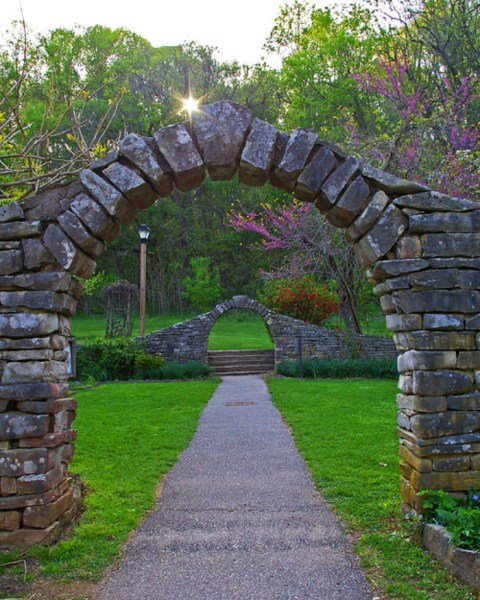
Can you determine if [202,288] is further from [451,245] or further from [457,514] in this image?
[457,514]

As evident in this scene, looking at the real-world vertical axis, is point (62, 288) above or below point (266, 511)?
above

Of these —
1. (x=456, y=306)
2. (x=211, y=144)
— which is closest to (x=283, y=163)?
(x=211, y=144)

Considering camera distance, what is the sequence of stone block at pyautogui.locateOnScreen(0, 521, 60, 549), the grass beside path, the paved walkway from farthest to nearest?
stone block at pyautogui.locateOnScreen(0, 521, 60, 549)
the grass beside path
the paved walkway

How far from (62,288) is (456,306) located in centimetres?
348

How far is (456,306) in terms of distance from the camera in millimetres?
4457

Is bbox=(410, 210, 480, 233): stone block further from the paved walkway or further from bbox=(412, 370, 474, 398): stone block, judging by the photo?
the paved walkway

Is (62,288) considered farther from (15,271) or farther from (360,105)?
(360,105)

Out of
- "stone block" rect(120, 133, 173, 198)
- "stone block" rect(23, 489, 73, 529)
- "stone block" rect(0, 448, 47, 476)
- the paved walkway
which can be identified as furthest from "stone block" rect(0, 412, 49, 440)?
"stone block" rect(120, 133, 173, 198)

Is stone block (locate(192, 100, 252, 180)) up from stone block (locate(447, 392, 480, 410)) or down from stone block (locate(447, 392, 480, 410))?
up

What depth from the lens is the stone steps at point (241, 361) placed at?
17312 millimetres

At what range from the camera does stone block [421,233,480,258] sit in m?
4.50

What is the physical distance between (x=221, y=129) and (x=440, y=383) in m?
3.01

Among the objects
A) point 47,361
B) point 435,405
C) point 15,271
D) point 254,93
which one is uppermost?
point 254,93

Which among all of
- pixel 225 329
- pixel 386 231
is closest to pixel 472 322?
pixel 386 231
